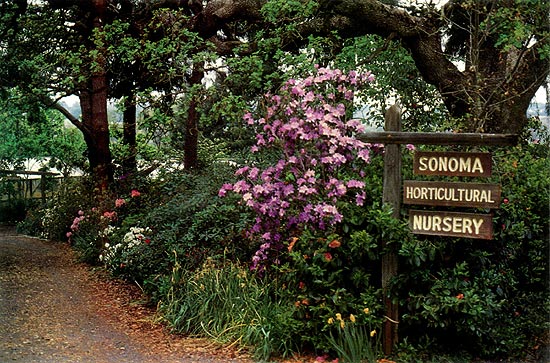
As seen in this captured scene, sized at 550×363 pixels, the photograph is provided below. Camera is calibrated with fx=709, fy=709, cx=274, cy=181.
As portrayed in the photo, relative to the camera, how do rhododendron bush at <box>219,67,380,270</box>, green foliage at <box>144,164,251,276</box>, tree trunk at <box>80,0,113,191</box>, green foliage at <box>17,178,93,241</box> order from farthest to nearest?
green foliage at <box>17,178,93,241</box> < tree trunk at <box>80,0,113,191</box> < green foliage at <box>144,164,251,276</box> < rhododendron bush at <box>219,67,380,270</box>

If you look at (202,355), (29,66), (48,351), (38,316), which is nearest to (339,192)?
(202,355)

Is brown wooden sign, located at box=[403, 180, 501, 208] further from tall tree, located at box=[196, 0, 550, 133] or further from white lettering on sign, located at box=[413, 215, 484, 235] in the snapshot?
tall tree, located at box=[196, 0, 550, 133]

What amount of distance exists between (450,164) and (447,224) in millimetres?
452

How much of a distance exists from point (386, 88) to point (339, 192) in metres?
5.61

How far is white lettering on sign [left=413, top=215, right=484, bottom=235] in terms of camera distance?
5.27 meters

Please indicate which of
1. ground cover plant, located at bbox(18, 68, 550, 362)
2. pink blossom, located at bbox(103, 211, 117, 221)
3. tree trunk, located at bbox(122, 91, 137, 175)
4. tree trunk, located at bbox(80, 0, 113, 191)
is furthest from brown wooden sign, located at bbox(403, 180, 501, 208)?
tree trunk, located at bbox(80, 0, 113, 191)

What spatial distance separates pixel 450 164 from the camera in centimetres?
534

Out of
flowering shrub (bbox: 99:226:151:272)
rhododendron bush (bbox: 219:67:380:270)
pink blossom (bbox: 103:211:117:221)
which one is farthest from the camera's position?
pink blossom (bbox: 103:211:117:221)

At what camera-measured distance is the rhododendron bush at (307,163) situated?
6.16m

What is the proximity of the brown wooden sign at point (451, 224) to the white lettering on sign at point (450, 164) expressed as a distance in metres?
0.33

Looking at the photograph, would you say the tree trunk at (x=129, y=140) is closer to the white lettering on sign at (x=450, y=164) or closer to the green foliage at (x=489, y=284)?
the white lettering on sign at (x=450, y=164)

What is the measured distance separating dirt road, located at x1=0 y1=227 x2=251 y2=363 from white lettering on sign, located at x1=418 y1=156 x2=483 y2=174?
213 cm

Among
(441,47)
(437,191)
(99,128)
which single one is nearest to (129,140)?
(99,128)

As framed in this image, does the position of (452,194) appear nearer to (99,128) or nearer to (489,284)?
(489,284)
